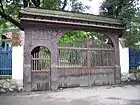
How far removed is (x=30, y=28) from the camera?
10.5 m

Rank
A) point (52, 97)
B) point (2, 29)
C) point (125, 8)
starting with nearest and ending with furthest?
point (52, 97)
point (125, 8)
point (2, 29)

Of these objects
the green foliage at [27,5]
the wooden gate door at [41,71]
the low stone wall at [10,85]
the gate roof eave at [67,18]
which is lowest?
the low stone wall at [10,85]

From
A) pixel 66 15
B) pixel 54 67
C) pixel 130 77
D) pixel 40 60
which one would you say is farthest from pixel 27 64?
pixel 130 77

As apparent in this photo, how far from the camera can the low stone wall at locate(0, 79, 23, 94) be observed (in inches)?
422

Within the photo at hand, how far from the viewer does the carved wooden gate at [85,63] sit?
11.1 meters

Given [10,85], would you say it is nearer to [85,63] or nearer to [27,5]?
[85,63]

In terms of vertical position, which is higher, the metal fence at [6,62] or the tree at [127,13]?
the tree at [127,13]

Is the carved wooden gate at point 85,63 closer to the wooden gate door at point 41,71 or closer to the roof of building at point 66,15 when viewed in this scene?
the wooden gate door at point 41,71

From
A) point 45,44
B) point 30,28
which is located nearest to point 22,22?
point 30,28

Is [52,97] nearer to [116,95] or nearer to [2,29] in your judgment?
[116,95]

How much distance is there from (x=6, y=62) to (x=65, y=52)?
9.83 ft

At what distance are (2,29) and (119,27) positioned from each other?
786cm

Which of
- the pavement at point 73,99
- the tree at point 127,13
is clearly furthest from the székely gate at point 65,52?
the pavement at point 73,99

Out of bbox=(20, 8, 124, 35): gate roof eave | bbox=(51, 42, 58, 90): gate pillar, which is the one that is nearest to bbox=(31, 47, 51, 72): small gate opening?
bbox=(51, 42, 58, 90): gate pillar
